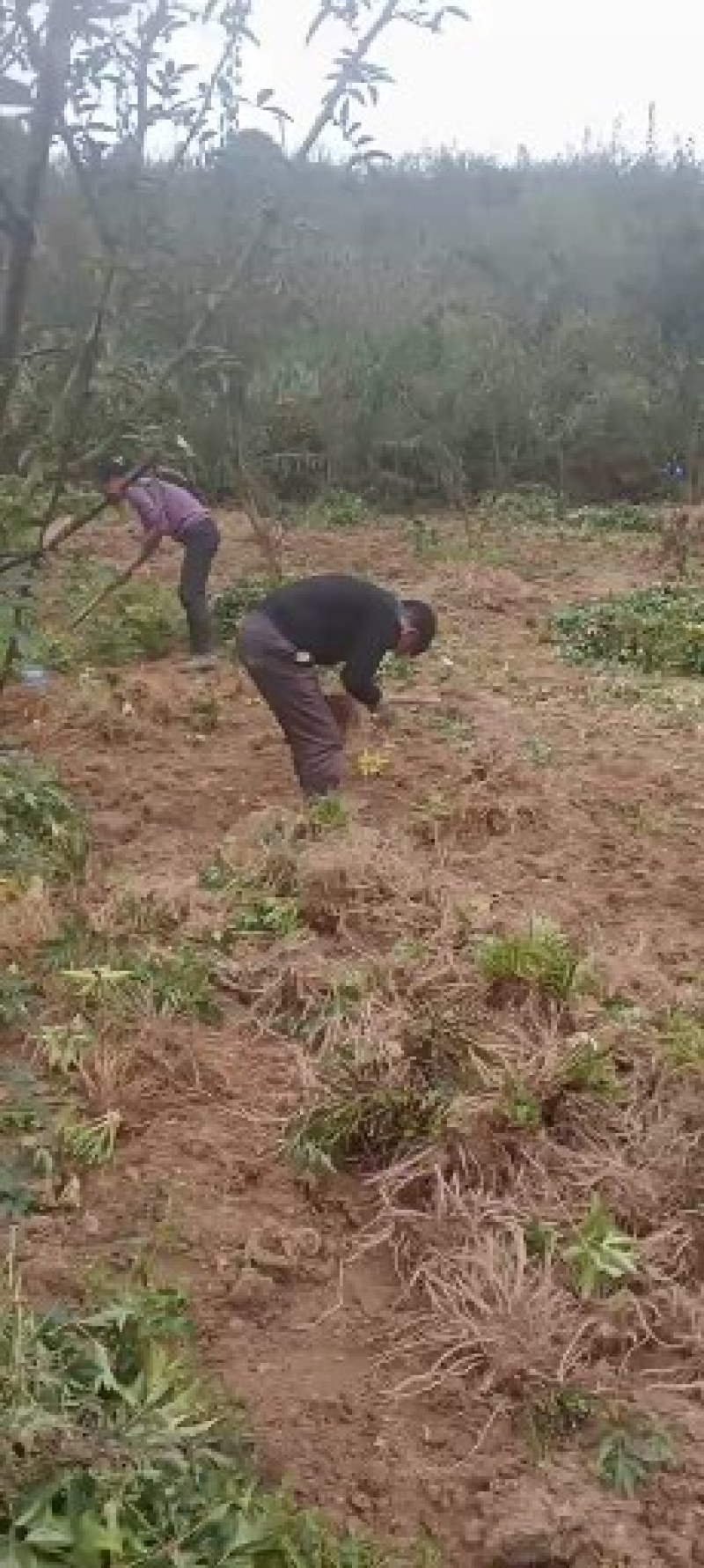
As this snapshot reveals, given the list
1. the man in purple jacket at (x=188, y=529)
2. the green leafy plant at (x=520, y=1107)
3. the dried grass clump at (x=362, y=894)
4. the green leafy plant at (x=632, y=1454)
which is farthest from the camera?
the man in purple jacket at (x=188, y=529)

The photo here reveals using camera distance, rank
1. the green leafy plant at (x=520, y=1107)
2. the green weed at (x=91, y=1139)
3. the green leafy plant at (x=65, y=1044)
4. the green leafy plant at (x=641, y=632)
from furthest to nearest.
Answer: the green leafy plant at (x=641, y=632)
the green leafy plant at (x=65, y=1044)
the green leafy plant at (x=520, y=1107)
the green weed at (x=91, y=1139)

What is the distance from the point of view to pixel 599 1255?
334cm

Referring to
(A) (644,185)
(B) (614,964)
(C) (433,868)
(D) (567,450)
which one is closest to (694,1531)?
(B) (614,964)

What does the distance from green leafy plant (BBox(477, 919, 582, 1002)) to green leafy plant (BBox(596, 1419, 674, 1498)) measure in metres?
1.47

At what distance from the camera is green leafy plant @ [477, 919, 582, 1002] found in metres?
4.29

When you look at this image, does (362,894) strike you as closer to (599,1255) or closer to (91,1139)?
(91,1139)

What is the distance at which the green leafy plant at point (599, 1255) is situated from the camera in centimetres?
329

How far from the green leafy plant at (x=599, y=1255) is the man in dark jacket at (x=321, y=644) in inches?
117

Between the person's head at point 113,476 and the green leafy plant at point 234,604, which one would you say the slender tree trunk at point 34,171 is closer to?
the person's head at point 113,476

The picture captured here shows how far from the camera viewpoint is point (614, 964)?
4.60m

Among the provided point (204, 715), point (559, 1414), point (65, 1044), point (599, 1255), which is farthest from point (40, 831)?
point (559, 1414)

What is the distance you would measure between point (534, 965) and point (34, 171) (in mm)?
2730

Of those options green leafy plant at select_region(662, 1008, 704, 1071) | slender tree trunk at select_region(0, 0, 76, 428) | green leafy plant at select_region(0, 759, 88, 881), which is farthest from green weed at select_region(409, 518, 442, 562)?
slender tree trunk at select_region(0, 0, 76, 428)

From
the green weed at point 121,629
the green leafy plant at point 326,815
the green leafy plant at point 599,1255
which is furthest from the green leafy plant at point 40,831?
the green weed at point 121,629
